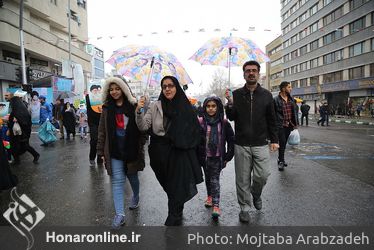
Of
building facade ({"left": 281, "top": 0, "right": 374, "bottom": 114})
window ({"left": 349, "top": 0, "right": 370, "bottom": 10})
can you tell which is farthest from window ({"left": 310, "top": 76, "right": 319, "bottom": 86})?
window ({"left": 349, "top": 0, "right": 370, "bottom": 10})

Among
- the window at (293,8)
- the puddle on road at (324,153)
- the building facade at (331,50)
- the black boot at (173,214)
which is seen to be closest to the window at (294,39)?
the building facade at (331,50)

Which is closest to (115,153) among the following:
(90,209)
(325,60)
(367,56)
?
(90,209)

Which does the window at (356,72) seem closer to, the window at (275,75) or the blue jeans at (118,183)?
the window at (275,75)

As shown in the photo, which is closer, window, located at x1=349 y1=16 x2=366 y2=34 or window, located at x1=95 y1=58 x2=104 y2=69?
window, located at x1=349 y1=16 x2=366 y2=34

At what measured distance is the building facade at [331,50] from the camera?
3856cm

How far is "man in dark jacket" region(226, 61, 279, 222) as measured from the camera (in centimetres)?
397

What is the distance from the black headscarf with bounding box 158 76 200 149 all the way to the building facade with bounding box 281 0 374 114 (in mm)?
36733

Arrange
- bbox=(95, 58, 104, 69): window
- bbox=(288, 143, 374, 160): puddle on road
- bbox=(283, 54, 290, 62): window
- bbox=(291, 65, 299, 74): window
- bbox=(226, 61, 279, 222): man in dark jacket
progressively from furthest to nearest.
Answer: bbox=(95, 58, 104, 69): window
bbox=(283, 54, 290, 62): window
bbox=(291, 65, 299, 74): window
bbox=(288, 143, 374, 160): puddle on road
bbox=(226, 61, 279, 222): man in dark jacket

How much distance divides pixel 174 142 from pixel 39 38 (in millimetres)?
30027

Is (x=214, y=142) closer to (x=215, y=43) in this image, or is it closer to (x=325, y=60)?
(x=215, y=43)

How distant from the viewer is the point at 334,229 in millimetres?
3596

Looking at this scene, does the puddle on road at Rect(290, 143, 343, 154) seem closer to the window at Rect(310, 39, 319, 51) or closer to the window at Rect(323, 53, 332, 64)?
the window at Rect(323, 53, 332, 64)

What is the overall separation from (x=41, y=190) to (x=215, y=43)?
4149mm

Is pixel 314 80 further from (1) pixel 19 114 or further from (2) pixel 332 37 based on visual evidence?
(1) pixel 19 114
